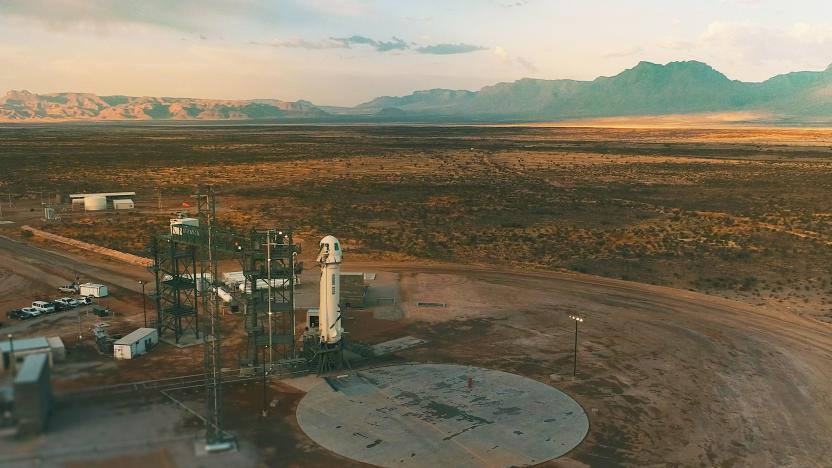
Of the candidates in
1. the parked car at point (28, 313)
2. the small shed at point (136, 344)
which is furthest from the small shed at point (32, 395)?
the parked car at point (28, 313)

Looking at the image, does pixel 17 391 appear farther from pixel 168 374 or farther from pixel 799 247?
pixel 799 247

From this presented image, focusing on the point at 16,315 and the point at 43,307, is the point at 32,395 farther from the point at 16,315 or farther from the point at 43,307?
the point at 43,307

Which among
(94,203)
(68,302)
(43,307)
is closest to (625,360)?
(68,302)

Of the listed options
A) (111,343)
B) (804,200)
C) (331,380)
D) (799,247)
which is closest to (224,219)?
(111,343)

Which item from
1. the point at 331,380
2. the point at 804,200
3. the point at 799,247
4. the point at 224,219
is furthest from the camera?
the point at 804,200

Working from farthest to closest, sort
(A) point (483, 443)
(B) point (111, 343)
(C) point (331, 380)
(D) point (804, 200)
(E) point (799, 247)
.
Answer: (D) point (804, 200) → (E) point (799, 247) → (B) point (111, 343) → (C) point (331, 380) → (A) point (483, 443)

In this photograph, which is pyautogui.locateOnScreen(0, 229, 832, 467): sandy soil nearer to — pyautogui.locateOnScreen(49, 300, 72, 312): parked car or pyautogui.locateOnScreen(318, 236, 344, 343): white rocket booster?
pyautogui.locateOnScreen(49, 300, 72, 312): parked car
